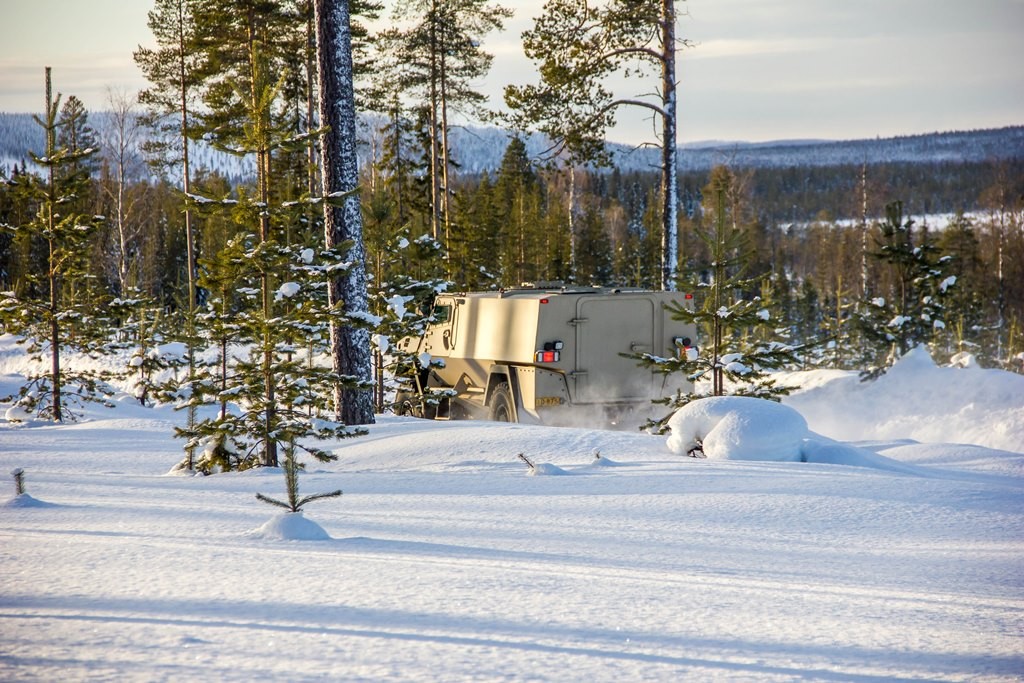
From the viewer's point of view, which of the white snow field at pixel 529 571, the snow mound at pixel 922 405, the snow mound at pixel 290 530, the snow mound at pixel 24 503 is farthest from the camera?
the snow mound at pixel 922 405

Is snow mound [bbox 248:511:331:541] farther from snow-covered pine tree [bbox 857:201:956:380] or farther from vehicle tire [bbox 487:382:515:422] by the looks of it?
snow-covered pine tree [bbox 857:201:956:380]

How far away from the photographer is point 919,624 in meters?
3.29

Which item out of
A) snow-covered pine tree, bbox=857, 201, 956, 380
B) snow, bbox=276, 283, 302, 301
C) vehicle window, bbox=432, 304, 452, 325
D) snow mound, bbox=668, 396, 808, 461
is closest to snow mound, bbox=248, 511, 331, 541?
snow, bbox=276, 283, 302, 301

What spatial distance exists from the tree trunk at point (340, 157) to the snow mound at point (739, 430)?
4125 mm

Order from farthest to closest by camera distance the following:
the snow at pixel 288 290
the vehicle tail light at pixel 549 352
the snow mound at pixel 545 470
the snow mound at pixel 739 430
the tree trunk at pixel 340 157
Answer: the vehicle tail light at pixel 549 352, the tree trunk at pixel 340 157, the snow at pixel 288 290, the snow mound at pixel 739 430, the snow mound at pixel 545 470

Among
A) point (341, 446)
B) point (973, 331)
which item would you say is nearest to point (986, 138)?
point (973, 331)

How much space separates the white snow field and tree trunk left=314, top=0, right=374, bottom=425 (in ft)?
9.16

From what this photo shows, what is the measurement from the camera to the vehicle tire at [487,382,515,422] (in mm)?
12422

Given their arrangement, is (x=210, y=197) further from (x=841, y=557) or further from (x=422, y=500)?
(x=841, y=557)

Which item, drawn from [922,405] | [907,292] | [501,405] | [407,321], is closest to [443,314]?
[407,321]

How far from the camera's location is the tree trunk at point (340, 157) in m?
Answer: 10.6

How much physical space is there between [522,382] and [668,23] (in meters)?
7.61

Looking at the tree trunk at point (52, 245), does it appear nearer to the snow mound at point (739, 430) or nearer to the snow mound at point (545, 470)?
the snow mound at point (545, 470)

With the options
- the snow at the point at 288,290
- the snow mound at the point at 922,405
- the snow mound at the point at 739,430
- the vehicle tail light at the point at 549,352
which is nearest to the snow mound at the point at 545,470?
the snow mound at the point at 739,430
